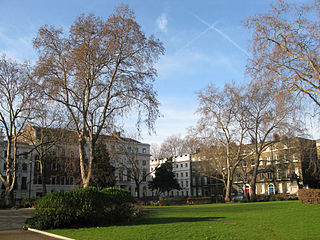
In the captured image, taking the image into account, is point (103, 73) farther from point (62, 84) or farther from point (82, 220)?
point (82, 220)

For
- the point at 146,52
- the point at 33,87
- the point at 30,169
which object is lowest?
the point at 30,169

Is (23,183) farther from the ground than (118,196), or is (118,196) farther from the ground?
(118,196)

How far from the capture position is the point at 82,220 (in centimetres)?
1346

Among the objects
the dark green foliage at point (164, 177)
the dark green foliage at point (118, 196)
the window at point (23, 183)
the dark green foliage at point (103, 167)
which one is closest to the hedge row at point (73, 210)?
the dark green foliage at point (118, 196)

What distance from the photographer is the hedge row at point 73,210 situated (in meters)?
12.8

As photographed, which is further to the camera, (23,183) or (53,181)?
(53,181)

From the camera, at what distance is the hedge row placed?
42.0 ft

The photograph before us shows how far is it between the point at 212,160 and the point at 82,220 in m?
36.9

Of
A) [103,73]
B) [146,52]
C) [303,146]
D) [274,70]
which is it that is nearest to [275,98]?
[274,70]

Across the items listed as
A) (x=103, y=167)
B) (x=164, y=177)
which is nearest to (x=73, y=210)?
(x=103, y=167)

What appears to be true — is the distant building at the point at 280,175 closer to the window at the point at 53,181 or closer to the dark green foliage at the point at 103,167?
the dark green foliage at the point at 103,167

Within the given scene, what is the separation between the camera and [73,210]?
42.8 ft

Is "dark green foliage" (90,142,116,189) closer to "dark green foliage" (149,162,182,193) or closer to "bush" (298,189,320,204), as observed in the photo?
"dark green foliage" (149,162,182,193)

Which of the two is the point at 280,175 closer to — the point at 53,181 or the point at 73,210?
the point at 53,181
